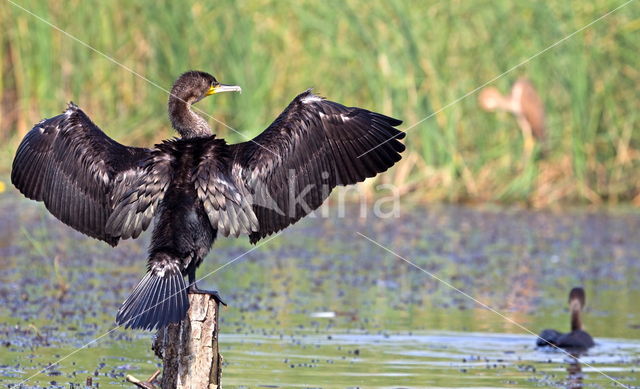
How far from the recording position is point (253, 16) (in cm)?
1467

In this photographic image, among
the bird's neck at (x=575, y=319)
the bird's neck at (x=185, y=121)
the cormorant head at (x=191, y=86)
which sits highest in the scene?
the cormorant head at (x=191, y=86)

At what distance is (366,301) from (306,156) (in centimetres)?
338

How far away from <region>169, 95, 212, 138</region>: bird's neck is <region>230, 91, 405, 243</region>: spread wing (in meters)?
0.35

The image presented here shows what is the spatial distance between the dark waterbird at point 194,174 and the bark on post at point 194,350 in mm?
100

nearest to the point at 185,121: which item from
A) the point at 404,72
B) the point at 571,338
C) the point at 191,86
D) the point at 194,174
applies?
the point at 191,86

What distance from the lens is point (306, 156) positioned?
6.09 meters

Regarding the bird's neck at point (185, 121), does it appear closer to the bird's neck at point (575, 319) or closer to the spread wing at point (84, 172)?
the spread wing at point (84, 172)

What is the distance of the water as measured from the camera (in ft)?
23.0

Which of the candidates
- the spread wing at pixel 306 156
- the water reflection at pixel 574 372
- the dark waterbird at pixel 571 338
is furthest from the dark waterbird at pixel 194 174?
the dark waterbird at pixel 571 338

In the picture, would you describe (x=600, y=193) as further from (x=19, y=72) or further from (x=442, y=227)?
(x=19, y=72)

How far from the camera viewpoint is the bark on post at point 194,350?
5520mm

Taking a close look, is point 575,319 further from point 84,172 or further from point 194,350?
point 84,172

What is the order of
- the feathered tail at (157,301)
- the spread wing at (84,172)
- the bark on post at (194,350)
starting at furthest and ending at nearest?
→ the spread wing at (84,172) < the bark on post at (194,350) < the feathered tail at (157,301)

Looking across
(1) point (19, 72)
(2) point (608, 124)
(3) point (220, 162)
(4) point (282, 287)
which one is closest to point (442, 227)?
(2) point (608, 124)
